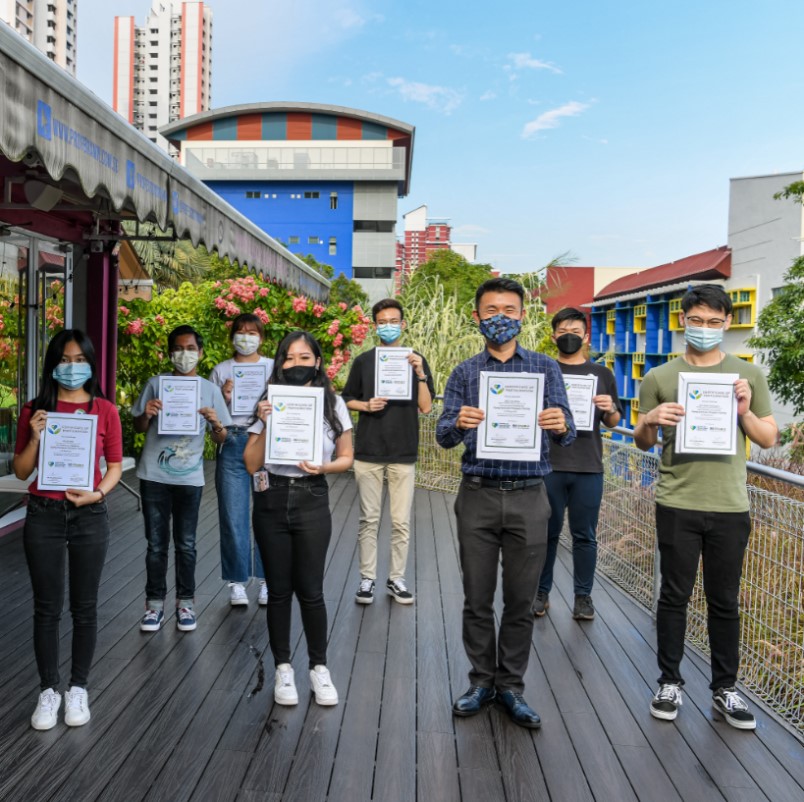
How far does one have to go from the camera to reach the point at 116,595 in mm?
4898

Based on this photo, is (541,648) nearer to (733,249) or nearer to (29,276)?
(29,276)

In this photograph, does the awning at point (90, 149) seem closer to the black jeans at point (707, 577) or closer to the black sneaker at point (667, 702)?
the black jeans at point (707, 577)

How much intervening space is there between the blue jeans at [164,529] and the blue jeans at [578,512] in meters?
2.02

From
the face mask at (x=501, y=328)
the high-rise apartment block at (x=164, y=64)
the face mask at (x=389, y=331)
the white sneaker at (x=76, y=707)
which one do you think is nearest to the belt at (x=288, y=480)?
the face mask at (x=501, y=328)

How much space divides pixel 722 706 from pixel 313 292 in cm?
619

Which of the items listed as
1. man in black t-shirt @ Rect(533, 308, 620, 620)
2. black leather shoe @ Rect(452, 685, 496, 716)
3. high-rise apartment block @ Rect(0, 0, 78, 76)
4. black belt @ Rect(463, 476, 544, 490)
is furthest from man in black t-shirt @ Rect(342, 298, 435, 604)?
high-rise apartment block @ Rect(0, 0, 78, 76)

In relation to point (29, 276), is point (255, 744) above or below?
below

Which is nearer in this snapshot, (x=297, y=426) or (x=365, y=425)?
(x=297, y=426)

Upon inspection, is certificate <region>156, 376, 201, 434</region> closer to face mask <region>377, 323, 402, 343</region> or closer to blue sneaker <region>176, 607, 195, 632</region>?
blue sneaker <region>176, 607, 195, 632</region>

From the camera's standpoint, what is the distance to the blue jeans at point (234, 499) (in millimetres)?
4543

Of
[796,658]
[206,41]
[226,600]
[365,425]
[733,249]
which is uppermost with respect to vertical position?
[206,41]

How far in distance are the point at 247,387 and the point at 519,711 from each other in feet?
7.63

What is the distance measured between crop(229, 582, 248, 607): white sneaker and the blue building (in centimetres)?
5717

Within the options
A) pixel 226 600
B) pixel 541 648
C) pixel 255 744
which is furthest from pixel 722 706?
pixel 226 600
